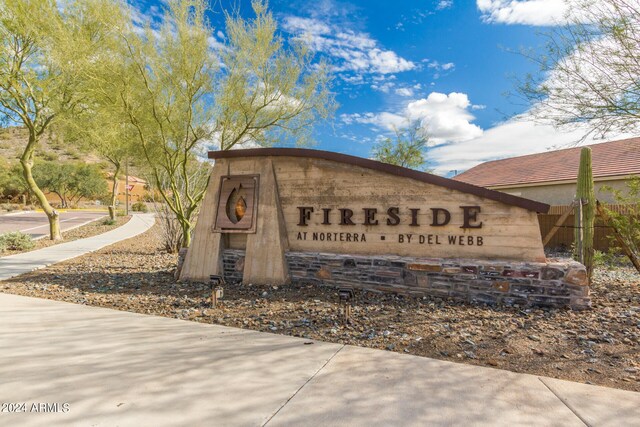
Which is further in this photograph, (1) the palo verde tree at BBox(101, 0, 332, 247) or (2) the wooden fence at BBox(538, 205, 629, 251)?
(2) the wooden fence at BBox(538, 205, 629, 251)

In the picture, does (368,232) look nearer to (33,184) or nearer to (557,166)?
(33,184)

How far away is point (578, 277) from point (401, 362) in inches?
136

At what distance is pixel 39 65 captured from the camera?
13.3 metres

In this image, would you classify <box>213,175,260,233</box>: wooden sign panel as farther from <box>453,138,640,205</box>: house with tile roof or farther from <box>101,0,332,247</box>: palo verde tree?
<box>453,138,640,205</box>: house with tile roof

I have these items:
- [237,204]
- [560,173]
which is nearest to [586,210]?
[237,204]

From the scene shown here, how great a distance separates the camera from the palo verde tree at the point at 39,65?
10.9 m

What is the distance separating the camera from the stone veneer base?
507cm

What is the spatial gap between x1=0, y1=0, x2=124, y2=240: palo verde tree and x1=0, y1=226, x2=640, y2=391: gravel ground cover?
24.9 feet

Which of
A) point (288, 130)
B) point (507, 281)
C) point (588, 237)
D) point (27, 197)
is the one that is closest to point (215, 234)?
point (288, 130)

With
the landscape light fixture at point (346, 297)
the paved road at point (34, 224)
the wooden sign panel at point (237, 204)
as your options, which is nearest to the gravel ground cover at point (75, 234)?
the paved road at point (34, 224)

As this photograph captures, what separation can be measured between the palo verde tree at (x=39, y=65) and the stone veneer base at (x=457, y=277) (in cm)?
945

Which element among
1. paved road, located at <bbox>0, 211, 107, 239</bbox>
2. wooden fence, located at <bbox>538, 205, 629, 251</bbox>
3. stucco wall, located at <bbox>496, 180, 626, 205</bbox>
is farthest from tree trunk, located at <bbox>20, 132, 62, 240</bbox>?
stucco wall, located at <bbox>496, 180, 626, 205</bbox>

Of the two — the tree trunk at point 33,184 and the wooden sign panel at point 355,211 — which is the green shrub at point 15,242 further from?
the wooden sign panel at point 355,211

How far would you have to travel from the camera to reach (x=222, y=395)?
2791 millimetres
